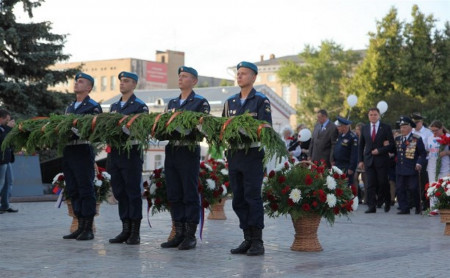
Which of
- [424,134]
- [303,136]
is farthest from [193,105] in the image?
[303,136]

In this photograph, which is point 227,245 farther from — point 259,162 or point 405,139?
point 405,139

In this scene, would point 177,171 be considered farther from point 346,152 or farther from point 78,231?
point 346,152

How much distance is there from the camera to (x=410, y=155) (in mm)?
15969

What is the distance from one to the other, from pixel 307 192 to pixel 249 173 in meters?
0.87

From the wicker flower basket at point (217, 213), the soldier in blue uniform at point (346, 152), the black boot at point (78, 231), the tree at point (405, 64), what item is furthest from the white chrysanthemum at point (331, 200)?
the tree at point (405, 64)

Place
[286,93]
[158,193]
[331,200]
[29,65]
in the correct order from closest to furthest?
[331,200], [158,193], [29,65], [286,93]

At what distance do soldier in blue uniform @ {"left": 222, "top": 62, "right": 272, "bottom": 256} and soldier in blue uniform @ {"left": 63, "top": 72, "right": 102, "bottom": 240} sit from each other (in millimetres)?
2039

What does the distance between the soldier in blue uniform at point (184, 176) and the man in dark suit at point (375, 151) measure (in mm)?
7448

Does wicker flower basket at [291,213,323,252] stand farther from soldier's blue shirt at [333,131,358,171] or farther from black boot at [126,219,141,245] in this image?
soldier's blue shirt at [333,131,358,171]

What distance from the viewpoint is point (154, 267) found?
7723 mm

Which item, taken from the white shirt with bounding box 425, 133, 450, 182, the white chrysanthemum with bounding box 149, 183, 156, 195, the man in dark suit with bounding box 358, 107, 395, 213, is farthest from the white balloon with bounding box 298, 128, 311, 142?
the white chrysanthemum with bounding box 149, 183, 156, 195

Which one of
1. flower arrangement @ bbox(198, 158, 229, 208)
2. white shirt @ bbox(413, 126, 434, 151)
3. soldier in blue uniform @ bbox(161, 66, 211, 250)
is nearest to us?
soldier in blue uniform @ bbox(161, 66, 211, 250)

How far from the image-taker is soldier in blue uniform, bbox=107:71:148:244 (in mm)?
9555

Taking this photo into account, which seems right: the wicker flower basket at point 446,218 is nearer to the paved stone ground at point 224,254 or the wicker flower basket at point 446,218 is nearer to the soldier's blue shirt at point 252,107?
the paved stone ground at point 224,254
